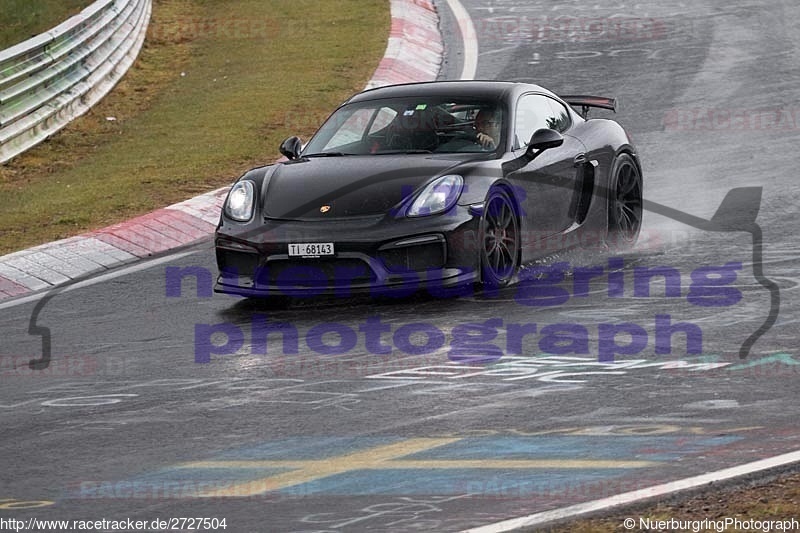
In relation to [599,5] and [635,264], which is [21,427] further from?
[599,5]

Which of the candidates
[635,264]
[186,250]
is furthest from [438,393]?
[186,250]

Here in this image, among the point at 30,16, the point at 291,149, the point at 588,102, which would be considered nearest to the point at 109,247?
the point at 291,149

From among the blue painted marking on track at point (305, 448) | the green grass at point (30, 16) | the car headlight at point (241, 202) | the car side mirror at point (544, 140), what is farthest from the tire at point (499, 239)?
the green grass at point (30, 16)

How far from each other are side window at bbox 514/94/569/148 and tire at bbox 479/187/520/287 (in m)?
0.68

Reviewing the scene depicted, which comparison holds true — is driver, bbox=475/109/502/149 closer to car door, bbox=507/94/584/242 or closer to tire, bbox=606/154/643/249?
car door, bbox=507/94/584/242

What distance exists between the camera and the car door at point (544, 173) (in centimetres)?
1022

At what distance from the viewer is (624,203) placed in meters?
11.4

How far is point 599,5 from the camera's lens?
23797 mm

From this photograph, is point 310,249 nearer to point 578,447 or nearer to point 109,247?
point 109,247

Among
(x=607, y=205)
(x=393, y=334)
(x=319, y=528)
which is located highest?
(x=607, y=205)

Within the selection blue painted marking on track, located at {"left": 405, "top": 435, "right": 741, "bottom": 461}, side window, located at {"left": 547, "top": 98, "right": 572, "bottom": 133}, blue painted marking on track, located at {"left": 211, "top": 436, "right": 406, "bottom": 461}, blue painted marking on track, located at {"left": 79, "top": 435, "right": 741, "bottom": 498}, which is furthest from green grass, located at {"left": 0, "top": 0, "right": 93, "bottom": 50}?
blue painted marking on track, located at {"left": 405, "top": 435, "right": 741, "bottom": 461}

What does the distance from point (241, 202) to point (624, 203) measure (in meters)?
3.07

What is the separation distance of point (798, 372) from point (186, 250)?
227 inches

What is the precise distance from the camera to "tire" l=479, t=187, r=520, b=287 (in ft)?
31.3
